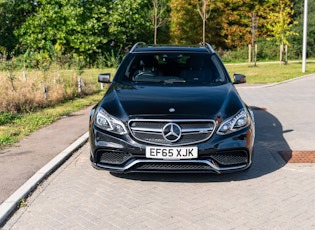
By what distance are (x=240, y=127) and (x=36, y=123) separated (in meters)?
5.16

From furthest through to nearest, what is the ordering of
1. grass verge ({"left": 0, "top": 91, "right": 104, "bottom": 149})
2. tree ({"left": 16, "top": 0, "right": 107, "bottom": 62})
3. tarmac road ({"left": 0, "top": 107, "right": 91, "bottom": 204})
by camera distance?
tree ({"left": 16, "top": 0, "right": 107, "bottom": 62})
grass verge ({"left": 0, "top": 91, "right": 104, "bottom": 149})
tarmac road ({"left": 0, "top": 107, "right": 91, "bottom": 204})

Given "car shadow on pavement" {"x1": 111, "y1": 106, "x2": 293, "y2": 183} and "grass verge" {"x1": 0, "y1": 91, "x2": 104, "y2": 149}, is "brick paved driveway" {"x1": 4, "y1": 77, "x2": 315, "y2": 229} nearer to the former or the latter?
"car shadow on pavement" {"x1": 111, "y1": 106, "x2": 293, "y2": 183}

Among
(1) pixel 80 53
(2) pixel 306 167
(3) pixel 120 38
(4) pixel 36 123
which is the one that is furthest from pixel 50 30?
(2) pixel 306 167

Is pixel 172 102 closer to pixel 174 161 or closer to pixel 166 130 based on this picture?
pixel 166 130

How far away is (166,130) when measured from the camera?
4.69 metres

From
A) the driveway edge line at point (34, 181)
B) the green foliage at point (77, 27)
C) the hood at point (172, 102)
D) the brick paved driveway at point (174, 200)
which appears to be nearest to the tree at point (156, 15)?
the green foliage at point (77, 27)

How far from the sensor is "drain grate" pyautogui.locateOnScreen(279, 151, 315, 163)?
6109 mm

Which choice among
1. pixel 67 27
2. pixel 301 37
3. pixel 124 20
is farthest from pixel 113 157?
pixel 301 37

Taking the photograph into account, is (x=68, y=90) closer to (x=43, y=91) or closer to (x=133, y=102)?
(x=43, y=91)

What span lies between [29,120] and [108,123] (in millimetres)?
4699

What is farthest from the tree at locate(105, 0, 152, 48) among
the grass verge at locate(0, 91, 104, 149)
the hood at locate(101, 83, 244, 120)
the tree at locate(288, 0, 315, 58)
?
the hood at locate(101, 83, 244, 120)

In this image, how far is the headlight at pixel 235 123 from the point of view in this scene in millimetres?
4794

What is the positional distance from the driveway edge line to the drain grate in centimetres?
322

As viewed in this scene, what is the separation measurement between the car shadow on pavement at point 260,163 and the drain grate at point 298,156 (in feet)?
0.28
